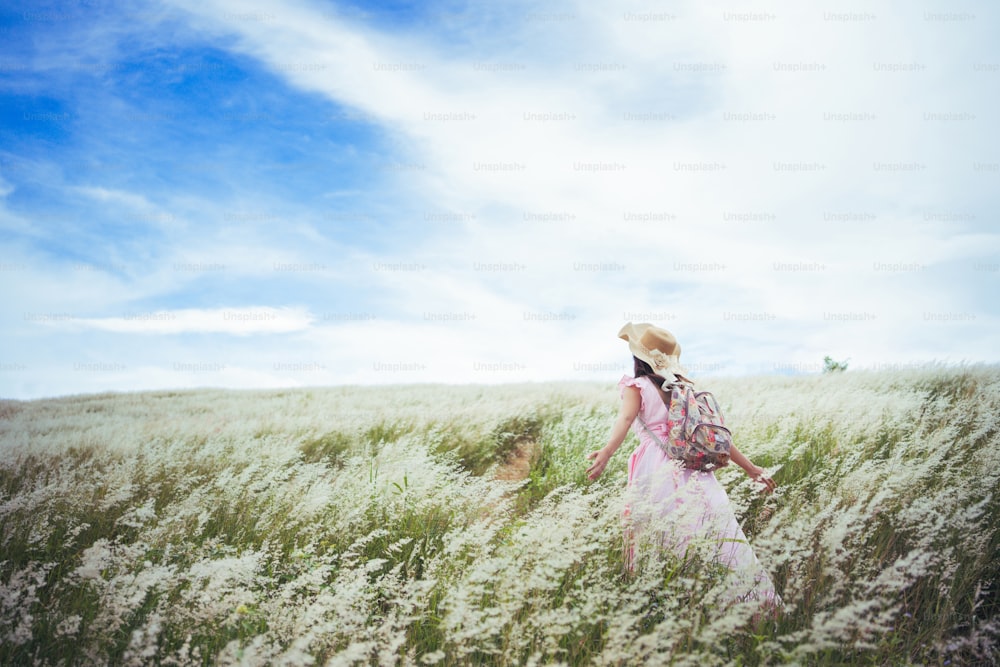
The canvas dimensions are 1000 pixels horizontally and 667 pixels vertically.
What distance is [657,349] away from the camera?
162 inches

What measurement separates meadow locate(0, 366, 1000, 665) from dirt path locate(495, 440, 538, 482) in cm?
9

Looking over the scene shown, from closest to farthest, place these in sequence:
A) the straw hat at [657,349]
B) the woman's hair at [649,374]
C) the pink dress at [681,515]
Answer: the pink dress at [681,515] → the woman's hair at [649,374] → the straw hat at [657,349]

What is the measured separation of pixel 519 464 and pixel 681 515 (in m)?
5.22

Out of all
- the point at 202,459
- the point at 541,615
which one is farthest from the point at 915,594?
the point at 202,459

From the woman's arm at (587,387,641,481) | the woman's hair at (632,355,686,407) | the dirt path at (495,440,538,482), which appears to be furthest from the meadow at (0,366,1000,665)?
the woman's hair at (632,355,686,407)

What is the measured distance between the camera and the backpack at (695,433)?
11.6 ft

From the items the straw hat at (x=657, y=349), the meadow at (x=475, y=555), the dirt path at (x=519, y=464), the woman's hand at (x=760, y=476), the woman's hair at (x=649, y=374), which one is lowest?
the dirt path at (x=519, y=464)

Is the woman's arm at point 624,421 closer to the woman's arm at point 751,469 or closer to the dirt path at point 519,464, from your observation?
the woman's arm at point 751,469

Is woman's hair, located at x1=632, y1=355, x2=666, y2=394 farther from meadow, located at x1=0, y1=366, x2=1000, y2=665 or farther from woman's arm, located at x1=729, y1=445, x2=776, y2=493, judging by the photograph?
meadow, located at x1=0, y1=366, x2=1000, y2=665

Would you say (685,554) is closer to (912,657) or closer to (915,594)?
(912,657)

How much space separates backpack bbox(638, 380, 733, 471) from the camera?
11.6ft

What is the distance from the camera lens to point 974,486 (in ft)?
14.9

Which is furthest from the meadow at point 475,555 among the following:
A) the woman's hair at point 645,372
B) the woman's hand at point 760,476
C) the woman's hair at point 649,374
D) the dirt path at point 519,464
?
the woman's hair at point 645,372

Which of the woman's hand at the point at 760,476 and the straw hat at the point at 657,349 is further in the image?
the straw hat at the point at 657,349
